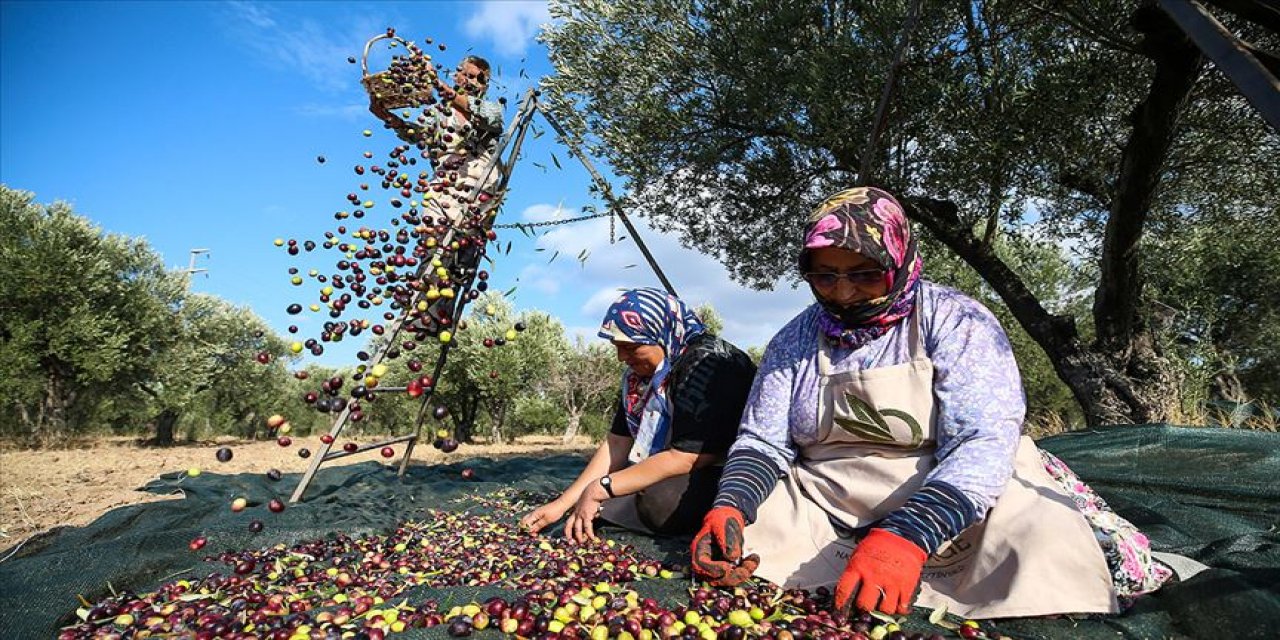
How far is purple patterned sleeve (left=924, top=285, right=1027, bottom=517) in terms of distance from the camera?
2.16 meters

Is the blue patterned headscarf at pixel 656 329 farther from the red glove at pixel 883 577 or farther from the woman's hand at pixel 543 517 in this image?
the red glove at pixel 883 577

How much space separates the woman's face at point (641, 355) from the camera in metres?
3.39

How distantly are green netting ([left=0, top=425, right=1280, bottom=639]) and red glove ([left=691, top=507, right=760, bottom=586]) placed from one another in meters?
0.15

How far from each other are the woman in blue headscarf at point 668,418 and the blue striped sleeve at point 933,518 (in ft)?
4.02

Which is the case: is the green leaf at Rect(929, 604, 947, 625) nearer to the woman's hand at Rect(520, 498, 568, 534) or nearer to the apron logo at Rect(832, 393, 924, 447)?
the apron logo at Rect(832, 393, 924, 447)

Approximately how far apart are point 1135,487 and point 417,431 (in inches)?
217

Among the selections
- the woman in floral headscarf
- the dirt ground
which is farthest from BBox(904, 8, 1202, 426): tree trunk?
the dirt ground

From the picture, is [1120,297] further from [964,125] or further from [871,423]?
[871,423]

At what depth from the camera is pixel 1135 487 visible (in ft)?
14.1

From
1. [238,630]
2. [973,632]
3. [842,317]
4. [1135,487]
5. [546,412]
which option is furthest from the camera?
[546,412]

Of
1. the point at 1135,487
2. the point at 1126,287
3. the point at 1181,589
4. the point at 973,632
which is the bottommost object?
the point at 973,632

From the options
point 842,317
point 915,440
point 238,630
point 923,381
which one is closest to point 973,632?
point 915,440

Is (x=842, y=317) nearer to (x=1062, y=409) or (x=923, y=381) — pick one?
(x=923, y=381)

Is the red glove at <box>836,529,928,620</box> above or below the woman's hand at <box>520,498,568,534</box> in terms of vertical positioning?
above
